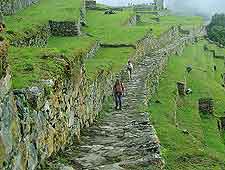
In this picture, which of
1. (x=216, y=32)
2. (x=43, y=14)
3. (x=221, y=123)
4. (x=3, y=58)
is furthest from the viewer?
(x=216, y=32)

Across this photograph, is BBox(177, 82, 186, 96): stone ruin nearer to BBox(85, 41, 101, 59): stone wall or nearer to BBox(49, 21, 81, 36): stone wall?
BBox(85, 41, 101, 59): stone wall

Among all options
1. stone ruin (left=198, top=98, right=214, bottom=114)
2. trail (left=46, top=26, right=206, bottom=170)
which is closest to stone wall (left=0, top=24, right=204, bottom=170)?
trail (left=46, top=26, right=206, bottom=170)

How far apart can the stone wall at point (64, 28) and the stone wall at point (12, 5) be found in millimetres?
2136

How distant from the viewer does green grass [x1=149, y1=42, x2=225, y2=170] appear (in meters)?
14.7

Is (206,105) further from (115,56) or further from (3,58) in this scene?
(3,58)

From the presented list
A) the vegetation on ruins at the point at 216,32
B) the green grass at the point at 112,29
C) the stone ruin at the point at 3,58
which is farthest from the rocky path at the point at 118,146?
the vegetation on ruins at the point at 216,32

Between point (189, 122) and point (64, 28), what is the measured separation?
31.2 ft

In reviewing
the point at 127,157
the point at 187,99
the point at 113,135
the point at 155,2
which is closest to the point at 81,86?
the point at 113,135

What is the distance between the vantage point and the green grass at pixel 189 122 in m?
14.7

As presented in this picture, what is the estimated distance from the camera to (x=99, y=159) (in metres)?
11.7

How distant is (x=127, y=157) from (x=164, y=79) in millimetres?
20262

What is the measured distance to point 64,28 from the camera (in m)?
30.9

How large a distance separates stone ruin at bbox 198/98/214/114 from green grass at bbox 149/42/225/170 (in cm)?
33

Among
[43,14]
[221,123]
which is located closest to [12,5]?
[43,14]
